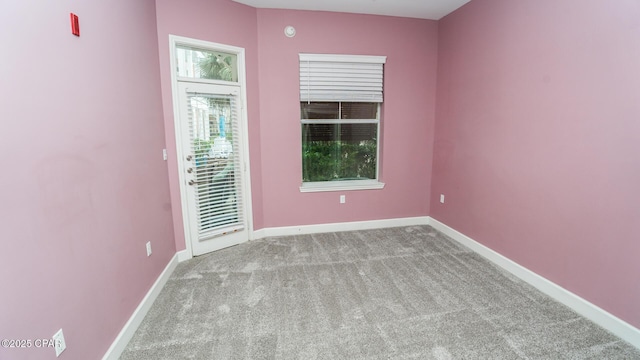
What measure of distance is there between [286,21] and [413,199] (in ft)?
9.61

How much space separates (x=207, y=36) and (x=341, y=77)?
5.41 ft

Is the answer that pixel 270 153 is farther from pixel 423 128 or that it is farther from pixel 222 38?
pixel 423 128

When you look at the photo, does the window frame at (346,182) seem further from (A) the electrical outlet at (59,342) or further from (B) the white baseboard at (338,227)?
(A) the electrical outlet at (59,342)

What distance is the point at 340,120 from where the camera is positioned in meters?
4.00

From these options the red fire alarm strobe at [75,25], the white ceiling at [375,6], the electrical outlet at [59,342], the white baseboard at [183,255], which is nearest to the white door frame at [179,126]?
the white baseboard at [183,255]

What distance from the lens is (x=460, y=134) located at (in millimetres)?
3568

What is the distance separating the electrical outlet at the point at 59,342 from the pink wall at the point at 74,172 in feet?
0.11

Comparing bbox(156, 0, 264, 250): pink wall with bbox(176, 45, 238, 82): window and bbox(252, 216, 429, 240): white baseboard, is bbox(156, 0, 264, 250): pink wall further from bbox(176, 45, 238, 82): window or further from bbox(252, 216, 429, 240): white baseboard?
bbox(252, 216, 429, 240): white baseboard

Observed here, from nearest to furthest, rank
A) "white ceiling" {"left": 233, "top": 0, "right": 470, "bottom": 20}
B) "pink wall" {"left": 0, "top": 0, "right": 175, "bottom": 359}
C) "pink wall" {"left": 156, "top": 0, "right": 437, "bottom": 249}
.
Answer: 1. "pink wall" {"left": 0, "top": 0, "right": 175, "bottom": 359}
2. "white ceiling" {"left": 233, "top": 0, "right": 470, "bottom": 20}
3. "pink wall" {"left": 156, "top": 0, "right": 437, "bottom": 249}

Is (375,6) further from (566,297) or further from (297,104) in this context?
(566,297)

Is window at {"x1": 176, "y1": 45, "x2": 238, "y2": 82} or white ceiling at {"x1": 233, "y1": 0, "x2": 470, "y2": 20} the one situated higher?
white ceiling at {"x1": 233, "y1": 0, "x2": 470, "y2": 20}

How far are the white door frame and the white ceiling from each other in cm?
66

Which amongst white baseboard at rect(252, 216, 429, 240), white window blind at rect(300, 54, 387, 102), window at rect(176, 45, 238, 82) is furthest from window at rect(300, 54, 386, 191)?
window at rect(176, 45, 238, 82)

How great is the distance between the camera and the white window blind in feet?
12.1
